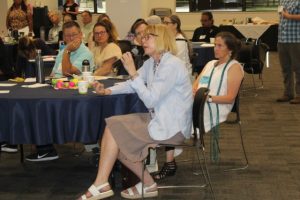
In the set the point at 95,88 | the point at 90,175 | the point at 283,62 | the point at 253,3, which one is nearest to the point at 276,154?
the point at 90,175

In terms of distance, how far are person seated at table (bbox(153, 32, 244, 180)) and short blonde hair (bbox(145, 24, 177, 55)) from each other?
24.5 inches

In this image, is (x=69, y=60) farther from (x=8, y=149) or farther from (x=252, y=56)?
(x=252, y=56)

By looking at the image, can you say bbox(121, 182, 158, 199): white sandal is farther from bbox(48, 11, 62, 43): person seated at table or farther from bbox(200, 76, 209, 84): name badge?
bbox(48, 11, 62, 43): person seated at table

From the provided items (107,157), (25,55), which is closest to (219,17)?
(25,55)

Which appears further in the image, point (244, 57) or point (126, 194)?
point (244, 57)

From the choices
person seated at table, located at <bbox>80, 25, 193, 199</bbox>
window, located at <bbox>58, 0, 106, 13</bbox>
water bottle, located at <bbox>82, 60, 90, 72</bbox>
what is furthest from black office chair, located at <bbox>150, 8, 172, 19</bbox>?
person seated at table, located at <bbox>80, 25, 193, 199</bbox>

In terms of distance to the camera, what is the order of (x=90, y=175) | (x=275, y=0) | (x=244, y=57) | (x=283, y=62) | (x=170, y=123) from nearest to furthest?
(x=170, y=123)
(x=90, y=175)
(x=283, y=62)
(x=244, y=57)
(x=275, y=0)

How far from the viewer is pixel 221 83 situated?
14.3ft

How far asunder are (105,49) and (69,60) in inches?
19.6

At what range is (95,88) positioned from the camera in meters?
3.82

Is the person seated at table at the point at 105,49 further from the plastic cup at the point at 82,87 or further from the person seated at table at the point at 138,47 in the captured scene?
the plastic cup at the point at 82,87

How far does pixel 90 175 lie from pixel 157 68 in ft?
3.84

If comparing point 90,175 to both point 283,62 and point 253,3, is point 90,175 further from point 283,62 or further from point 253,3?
point 253,3

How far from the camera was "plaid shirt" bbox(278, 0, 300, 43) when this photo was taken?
23.5ft
